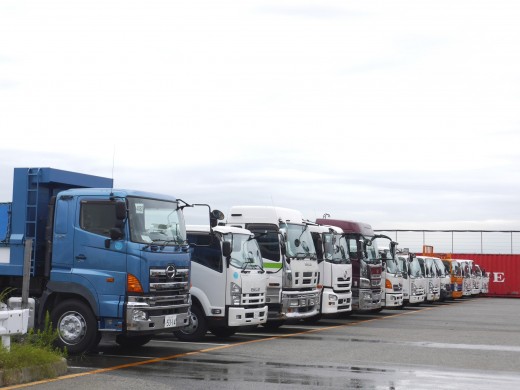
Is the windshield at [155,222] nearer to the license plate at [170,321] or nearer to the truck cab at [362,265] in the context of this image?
the license plate at [170,321]

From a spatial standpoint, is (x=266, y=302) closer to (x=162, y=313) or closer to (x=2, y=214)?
(x=162, y=313)

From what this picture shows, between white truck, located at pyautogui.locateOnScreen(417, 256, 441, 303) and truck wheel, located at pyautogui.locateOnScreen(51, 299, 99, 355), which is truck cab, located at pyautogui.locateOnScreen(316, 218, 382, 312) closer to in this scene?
white truck, located at pyautogui.locateOnScreen(417, 256, 441, 303)

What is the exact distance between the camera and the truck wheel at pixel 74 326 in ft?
42.4

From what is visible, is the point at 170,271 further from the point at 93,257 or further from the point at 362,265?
the point at 362,265

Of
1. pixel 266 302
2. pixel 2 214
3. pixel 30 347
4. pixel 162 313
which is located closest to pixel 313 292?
pixel 266 302

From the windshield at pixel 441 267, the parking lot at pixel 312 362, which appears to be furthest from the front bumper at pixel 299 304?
the windshield at pixel 441 267

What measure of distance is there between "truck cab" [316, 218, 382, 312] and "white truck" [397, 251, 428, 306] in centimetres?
459

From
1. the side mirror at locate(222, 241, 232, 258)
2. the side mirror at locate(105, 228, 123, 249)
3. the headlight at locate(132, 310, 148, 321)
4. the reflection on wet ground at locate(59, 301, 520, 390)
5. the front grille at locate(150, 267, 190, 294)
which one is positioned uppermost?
the side mirror at locate(105, 228, 123, 249)

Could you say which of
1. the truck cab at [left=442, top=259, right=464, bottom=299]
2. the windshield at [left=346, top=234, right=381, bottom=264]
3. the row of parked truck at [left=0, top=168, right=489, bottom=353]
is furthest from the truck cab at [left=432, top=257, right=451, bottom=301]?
the row of parked truck at [left=0, top=168, right=489, bottom=353]

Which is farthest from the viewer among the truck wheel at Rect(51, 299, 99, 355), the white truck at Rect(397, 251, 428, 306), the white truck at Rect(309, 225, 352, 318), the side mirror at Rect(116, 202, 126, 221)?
the white truck at Rect(397, 251, 428, 306)

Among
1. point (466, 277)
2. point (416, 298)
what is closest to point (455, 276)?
point (466, 277)

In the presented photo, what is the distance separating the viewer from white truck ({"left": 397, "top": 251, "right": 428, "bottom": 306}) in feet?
97.5

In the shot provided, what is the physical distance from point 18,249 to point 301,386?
5.46 metres

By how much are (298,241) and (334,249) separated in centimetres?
250
